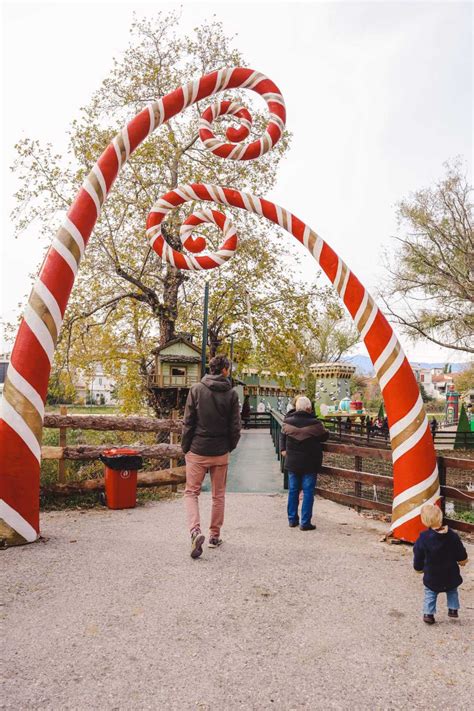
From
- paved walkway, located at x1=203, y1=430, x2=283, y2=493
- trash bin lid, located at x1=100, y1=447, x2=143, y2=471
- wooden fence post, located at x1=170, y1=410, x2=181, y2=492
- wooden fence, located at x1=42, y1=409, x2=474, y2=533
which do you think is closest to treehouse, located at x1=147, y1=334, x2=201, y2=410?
paved walkway, located at x1=203, y1=430, x2=283, y2=493

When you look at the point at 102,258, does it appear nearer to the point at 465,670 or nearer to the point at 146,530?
the point at 146,530

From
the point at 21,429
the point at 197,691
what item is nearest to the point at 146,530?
the point at 21,429

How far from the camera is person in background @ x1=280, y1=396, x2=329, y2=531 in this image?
6.37m

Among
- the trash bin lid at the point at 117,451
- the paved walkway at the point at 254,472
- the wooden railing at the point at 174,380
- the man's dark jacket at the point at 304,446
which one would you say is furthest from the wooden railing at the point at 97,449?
the wooden railing at the point at 174,380

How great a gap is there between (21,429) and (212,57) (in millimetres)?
13551

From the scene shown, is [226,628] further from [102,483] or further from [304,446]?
[102,483]

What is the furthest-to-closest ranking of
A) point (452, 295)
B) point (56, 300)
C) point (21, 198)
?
point (452, 295) → point (21, 198) → point (56, 300)

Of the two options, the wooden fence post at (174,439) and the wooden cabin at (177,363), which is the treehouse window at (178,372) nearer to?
the wooden cabin at (177,363)

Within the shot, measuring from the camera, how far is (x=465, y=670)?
308cm

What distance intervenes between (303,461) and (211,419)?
5.15 feet

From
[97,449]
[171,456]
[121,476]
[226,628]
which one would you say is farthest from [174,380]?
[226,628]

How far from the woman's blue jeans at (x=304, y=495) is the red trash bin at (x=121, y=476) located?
7.54 feet

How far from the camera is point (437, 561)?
12.4 feet

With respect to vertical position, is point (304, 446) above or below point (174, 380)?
A: below
